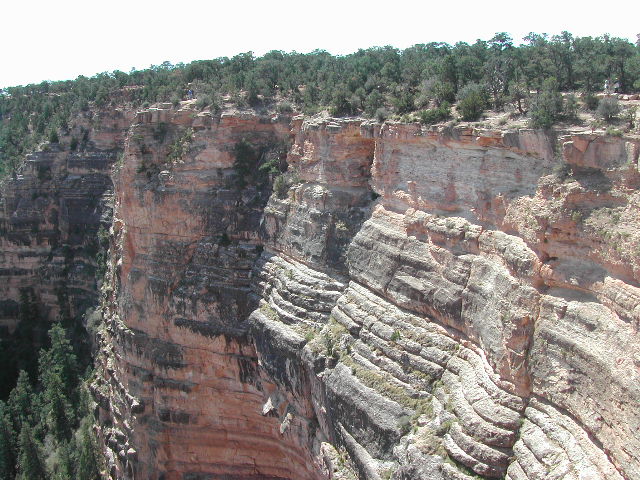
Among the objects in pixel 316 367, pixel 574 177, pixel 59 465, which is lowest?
pixel 59 465

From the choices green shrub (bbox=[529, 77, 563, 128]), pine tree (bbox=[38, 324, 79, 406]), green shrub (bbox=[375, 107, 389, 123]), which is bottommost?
pine tree (bbox=[38, 324, 79, 406])

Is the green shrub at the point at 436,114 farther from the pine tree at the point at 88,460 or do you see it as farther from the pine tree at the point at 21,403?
the pine tree at the point at 21,403

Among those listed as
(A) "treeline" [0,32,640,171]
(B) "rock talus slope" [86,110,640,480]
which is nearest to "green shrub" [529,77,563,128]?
(B) "rock talus slope" [86,110,640,480]

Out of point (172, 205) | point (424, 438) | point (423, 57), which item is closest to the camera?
point (424, 438)

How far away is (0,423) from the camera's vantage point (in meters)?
36.9

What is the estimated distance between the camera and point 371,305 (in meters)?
21.4

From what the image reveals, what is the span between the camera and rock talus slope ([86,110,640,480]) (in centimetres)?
1454

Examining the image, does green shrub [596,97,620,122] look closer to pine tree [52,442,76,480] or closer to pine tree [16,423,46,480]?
pine tree [52,442,76,480]

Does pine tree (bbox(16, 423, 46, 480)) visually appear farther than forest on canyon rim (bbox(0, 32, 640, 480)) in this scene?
Yes

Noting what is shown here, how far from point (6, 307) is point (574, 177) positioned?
47.6 metres

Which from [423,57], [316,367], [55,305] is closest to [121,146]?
[55,305]

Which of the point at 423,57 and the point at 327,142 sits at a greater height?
the point at 423,57

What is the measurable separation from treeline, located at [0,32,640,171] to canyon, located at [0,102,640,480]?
5.90ft

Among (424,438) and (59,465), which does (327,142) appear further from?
(59,465)
